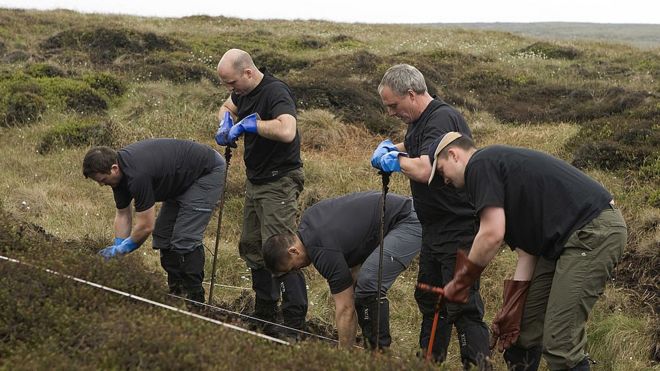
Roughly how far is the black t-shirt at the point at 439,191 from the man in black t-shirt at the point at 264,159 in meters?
1.14

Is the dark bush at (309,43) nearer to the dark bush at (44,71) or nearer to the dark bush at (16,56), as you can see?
the dark bush at (16,56)

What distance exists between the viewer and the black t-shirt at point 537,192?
409cm

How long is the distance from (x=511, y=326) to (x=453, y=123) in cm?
125

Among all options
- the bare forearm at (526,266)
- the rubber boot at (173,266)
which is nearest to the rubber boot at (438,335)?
the bare forearm at (526,266)

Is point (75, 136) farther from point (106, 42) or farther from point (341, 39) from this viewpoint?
→ point (341, 39)

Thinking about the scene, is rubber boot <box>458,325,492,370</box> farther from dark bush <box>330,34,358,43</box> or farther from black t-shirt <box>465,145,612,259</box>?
dark bush <box>330,34,358,43</box>

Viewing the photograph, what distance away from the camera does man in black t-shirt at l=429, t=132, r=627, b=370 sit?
13.5 ft

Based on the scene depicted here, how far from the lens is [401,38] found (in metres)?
30.0

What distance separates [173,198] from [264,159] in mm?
835

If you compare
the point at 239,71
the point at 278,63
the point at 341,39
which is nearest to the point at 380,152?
the point at 239,71

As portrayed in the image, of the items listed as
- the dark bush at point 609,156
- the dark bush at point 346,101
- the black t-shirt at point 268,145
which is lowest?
the dark bush at point 346,101

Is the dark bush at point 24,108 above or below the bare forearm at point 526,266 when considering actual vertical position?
below

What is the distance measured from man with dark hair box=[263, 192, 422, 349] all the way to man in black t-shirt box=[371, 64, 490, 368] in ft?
0.74

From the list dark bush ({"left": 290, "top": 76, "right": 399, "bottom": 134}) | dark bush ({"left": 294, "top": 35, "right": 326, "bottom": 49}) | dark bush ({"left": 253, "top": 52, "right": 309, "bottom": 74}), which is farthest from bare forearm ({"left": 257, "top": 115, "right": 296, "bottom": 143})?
dark bush ({"left": 294, "top": 35, "right": 326, "bottom": 49})
